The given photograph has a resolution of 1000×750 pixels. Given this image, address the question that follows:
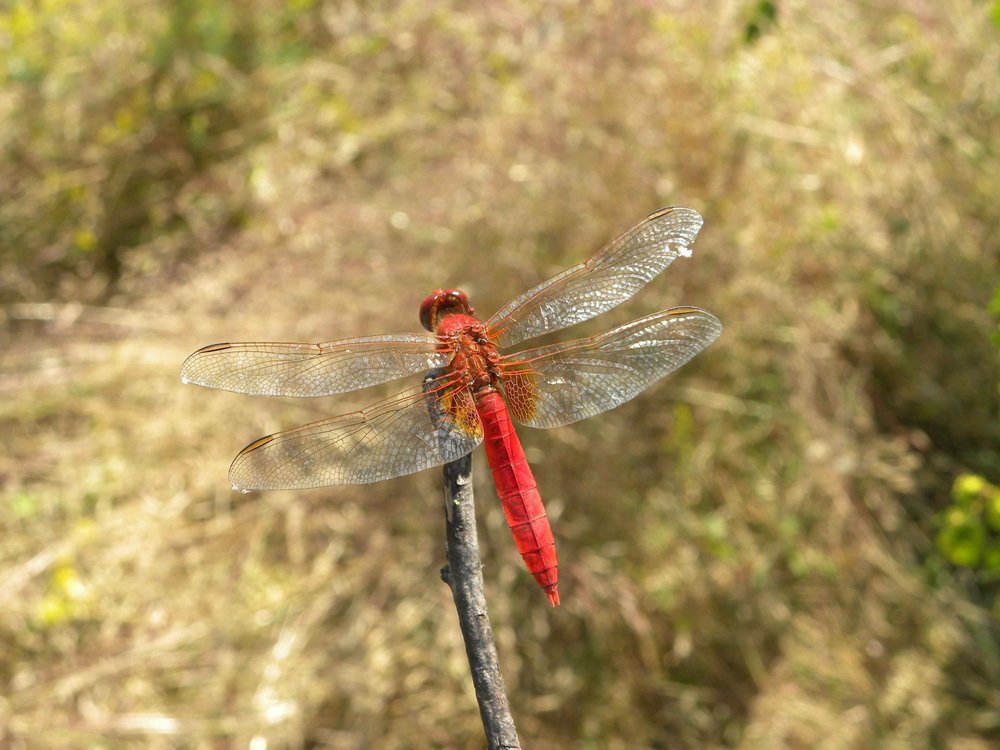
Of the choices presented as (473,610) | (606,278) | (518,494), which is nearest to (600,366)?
(606,278)

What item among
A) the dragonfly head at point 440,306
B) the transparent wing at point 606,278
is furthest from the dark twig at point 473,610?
the transparent wing at point 606,278

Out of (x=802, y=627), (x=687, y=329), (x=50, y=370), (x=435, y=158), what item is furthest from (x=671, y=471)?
(x=50, y=370)

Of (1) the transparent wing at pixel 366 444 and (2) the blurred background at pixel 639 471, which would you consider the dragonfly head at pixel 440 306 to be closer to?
(1) the transparent wing at pixel 366 444

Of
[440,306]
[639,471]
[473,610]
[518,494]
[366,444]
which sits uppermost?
[639,471]

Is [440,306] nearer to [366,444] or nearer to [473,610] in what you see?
[366,444]

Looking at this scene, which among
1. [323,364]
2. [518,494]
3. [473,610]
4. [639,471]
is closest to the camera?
[473,610]

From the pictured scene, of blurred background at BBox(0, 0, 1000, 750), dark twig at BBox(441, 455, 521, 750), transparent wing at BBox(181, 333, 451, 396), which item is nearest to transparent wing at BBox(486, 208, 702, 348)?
transparent wing at BBox(181, 333, 451, 396)

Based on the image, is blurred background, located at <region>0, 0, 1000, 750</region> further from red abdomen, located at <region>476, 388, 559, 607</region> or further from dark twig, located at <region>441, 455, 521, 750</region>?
dark twig, located at <region>441, 455, 521, 750</region>
